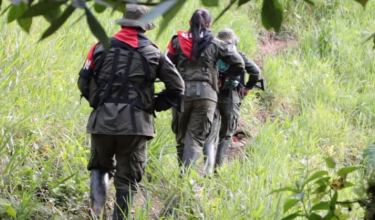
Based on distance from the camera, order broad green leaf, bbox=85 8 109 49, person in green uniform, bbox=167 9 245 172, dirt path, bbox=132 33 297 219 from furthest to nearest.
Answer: person in green uniform, bbox=167 9 245 172 → dirt path, bbox=132 33 297 219 → broad green leaf, bbox=85 8 109 49

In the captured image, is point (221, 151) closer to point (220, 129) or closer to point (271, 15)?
point (220, 129)

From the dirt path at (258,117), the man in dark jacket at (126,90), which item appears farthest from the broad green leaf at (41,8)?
the dirt path at (258,117)

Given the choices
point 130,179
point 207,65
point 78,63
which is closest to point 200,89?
point 207,65

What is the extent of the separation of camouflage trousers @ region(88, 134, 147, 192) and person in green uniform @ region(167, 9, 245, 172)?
0.96 metres

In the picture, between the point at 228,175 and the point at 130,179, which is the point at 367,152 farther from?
the point at 228,175

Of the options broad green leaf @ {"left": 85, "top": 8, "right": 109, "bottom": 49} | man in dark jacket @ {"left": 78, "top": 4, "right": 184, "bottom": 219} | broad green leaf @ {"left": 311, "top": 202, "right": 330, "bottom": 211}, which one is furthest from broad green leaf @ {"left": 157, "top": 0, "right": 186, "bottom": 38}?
man in dark jacket @ {"left": 78, "top": 4, "right": 184, "bottom": 219}

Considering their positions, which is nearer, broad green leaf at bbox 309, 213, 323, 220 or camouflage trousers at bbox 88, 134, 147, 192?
broad green leaf at bbox 309, 213, 323, 220

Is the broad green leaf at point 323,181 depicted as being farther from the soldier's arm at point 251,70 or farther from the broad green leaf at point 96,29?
the soldier's arm at point 251,70

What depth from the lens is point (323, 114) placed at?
1023 cm

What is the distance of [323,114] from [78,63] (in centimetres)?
337

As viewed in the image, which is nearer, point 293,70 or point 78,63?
point 78,63

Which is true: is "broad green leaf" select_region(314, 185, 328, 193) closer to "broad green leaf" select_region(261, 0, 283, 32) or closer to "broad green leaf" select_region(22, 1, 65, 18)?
"broad green leaf" select_region(261, 0, 283, 32)

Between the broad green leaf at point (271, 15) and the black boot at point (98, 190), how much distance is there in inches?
147

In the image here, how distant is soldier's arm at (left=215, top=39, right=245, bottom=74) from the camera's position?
22.4 feet
